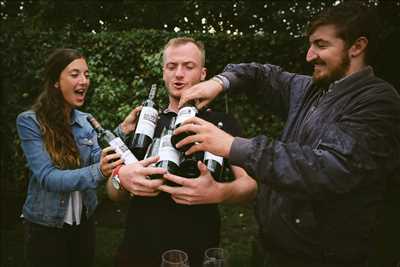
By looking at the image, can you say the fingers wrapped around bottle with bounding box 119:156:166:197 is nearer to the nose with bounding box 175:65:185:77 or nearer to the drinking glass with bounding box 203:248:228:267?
the drinking glass with bounding box 203:248:228:267

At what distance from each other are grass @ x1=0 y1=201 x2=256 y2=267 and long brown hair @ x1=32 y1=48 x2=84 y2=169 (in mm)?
2316

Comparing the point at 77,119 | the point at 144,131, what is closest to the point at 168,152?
the point at 144,131

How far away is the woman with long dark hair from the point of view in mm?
2884

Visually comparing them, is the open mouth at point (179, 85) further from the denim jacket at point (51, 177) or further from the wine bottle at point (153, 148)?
the denim jacket at point (51, 177)

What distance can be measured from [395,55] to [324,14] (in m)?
2.74

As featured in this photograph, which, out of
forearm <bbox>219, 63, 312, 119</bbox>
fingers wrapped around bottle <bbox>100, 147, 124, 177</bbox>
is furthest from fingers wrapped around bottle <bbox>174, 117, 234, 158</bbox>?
forearm <bbox>219, 63, 312, 119</bbox>

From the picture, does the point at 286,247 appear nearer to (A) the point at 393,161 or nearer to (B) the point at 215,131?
(A) the point at 393,161

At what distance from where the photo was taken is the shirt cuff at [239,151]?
5.35 ft

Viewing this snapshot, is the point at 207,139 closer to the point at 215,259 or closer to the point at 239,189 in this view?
the point at 215,259

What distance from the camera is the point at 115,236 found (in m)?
5.93

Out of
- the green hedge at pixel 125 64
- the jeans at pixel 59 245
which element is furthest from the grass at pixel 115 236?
the jeans at pixel 59 245

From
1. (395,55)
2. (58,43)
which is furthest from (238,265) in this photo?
(58,43)

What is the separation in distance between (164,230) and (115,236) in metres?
3.92

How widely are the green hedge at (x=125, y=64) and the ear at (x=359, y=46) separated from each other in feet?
17.6
